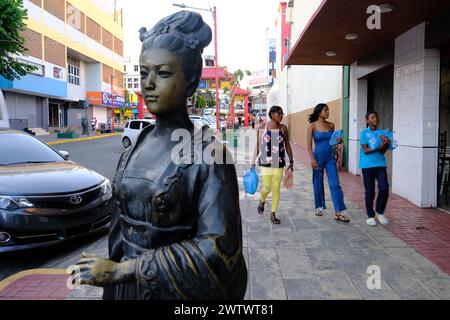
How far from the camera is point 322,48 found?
8.70 metres

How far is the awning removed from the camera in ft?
18.6

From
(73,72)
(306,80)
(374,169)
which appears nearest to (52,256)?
(374,169)

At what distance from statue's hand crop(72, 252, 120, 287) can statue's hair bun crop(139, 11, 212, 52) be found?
0.74 meters

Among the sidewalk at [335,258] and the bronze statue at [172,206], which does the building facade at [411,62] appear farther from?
the bronze statue at [172,206]

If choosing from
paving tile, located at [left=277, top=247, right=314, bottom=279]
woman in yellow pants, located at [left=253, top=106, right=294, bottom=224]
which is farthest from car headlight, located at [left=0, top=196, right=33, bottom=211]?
woman in yellow pants, located at [left=253, top=106, right=294, bottom=224]

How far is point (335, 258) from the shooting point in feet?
13.8

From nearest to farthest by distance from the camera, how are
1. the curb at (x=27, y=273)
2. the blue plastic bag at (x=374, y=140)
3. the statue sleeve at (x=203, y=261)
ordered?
1. the statue sleeve at (x=203, y=261)
2. the curb at (x=27, y=273)
3. the blue plastic bag at (x=374, y=140)

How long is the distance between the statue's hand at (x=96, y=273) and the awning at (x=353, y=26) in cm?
533

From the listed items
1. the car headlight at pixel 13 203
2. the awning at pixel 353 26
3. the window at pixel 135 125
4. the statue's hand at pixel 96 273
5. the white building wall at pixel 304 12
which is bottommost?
the car headlight at pixel 13 203

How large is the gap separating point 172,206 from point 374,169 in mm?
4716

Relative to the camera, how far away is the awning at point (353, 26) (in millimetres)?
5676

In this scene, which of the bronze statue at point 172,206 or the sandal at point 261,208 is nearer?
the bronze statue at point 172,206

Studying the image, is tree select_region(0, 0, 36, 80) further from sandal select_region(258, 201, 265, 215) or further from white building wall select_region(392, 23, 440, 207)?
white building wall select_region(392, 23, 440, 207)

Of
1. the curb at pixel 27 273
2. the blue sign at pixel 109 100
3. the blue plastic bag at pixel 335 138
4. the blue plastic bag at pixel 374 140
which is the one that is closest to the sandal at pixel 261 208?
the blue plastic bag at pixel 335 138
